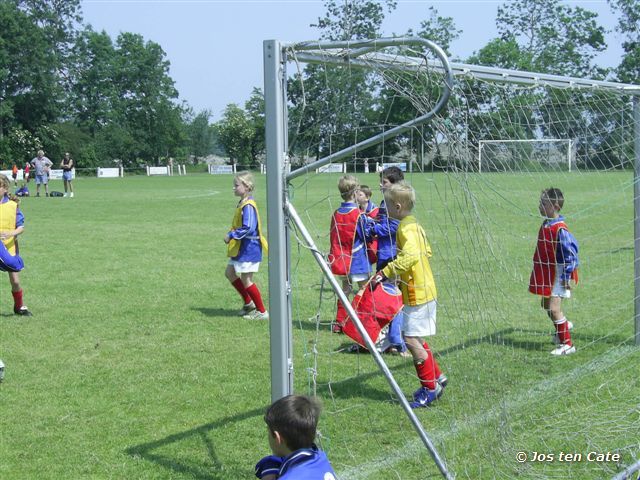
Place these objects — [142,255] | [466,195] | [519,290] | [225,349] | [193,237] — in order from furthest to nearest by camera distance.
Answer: [193,237], [142,255], [519,290], [225,349], [466,195]

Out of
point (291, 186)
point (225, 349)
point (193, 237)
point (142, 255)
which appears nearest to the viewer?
point (291, 186)

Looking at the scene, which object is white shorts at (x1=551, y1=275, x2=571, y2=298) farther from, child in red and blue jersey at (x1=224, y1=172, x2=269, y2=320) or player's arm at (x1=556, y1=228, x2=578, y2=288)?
child in red and blue jersey at (x1=224, y1=172, x2=269, y2=320)

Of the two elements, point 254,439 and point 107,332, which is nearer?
point 254,439

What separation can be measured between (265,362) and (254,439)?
196 centimetres

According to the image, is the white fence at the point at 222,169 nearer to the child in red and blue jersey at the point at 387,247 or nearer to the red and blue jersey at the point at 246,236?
the red and blue jersey at the point at 246,236

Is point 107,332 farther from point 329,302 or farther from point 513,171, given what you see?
point 513,171

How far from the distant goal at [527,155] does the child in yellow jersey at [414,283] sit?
692 millimetres

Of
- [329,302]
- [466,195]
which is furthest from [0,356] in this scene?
[466,195]

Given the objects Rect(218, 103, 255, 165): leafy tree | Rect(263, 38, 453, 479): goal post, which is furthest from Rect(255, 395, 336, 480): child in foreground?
Rect(218, 103, 255, 165): leafy tree

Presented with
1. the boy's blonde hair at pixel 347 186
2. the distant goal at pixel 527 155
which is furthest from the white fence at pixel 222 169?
the boy's blonde hair at pixel 347 186

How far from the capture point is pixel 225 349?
7.64 meters

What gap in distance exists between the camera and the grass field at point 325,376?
4.93 m

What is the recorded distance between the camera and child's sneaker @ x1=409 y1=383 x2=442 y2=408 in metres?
5.88

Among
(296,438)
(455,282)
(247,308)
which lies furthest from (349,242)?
(296,438)
